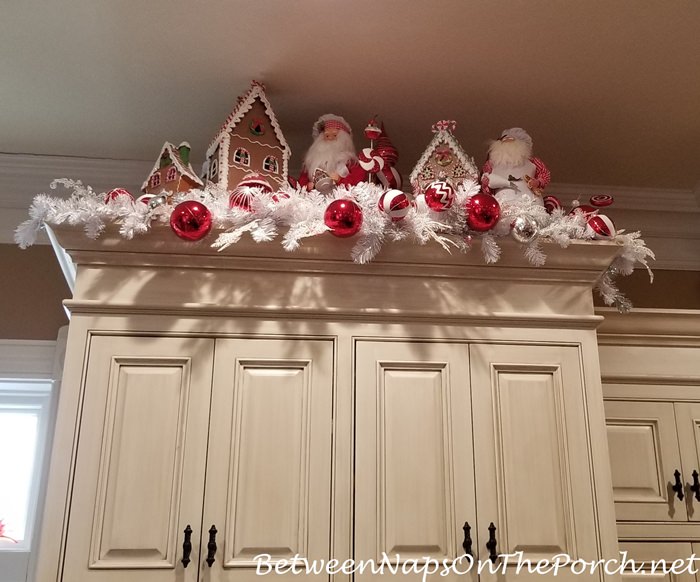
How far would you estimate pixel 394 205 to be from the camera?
61.2 inches

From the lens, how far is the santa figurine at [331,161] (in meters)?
1.83

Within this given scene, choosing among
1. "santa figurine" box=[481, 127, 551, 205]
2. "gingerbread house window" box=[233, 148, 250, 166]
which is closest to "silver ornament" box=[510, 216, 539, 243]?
"santa figurine" box=[481, 127, 551, 205]

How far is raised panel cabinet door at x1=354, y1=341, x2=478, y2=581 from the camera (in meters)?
1.52

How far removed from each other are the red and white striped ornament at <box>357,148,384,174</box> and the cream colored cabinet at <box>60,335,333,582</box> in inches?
20.3

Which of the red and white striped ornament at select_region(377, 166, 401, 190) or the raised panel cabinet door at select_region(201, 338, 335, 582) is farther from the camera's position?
the red and white striped ornament at select_region(377, 166, 401, 190)

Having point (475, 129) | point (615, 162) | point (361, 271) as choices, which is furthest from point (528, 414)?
point (615, 162)

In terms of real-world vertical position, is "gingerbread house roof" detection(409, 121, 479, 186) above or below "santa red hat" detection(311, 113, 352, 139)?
below

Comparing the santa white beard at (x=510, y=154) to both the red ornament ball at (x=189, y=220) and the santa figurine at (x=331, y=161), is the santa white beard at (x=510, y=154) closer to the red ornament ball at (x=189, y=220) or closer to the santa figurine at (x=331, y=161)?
the santa figurine at (x=331, y=161)

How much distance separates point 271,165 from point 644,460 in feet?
4.41

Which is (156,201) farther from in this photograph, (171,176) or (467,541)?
(467,541)

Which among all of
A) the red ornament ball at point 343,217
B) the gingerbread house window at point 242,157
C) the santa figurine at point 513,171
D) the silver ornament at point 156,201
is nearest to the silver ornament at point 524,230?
the santa figurine at point 513,171

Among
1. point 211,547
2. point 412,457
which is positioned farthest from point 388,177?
point 211,547

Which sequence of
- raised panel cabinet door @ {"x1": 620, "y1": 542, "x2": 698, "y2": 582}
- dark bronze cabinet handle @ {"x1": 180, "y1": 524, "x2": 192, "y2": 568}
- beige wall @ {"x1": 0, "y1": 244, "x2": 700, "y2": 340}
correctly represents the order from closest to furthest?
dark bronze cabinet handle @ {"x1": 180, "y1": 524, "x2": 192, "y2": 568}, raised panel cabinet door @ {"x1": 620, "y1": 542, "x2": 698, "y2": 582}, beige wall @ {"x1": 0, "y1": 244, "x2": 700, "y2": 340}

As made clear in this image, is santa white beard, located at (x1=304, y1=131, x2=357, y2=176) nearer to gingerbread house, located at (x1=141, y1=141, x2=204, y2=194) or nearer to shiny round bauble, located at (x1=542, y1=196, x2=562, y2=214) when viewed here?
gingerbread house, located at (x1=141, y1=141, x2=204, y2=194)
